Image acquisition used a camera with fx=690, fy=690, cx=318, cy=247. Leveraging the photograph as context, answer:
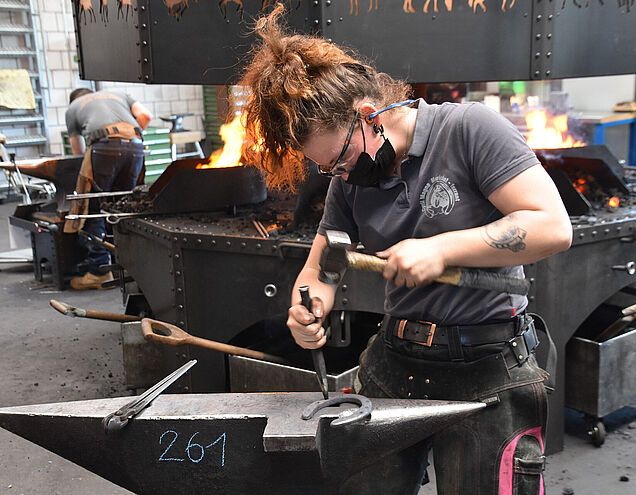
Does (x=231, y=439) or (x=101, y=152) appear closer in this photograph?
(x=231, y=439)

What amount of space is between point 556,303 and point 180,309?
5.87 ft

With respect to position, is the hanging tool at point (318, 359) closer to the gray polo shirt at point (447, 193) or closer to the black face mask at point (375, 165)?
the gray polo shirt at point (447, 193)

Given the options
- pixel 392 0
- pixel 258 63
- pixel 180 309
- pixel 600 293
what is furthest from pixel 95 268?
pixel 258 63

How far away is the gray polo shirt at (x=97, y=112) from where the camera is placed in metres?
6.13

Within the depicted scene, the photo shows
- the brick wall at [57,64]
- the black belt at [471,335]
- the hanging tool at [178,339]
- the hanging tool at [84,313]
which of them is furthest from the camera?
the brick wall at [57,64]

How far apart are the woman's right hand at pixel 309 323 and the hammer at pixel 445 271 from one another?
0.45 feet

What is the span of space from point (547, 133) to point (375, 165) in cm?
334

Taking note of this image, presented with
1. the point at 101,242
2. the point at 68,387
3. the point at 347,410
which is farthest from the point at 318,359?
the point at 101,242

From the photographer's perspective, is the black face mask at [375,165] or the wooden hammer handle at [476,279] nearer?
the wooden hammer handle at [476,279]

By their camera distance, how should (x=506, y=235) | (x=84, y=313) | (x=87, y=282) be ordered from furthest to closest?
(x=87, y=282)
(x=84, y=313)
(x=506, y=235)

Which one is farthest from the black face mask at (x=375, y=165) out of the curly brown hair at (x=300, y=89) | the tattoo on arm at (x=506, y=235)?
the tattoo on arm at (x=506, y=235)

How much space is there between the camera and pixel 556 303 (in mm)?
3033

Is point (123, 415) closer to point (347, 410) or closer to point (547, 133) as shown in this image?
point (347, 410)

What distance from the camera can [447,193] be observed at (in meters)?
1.69
